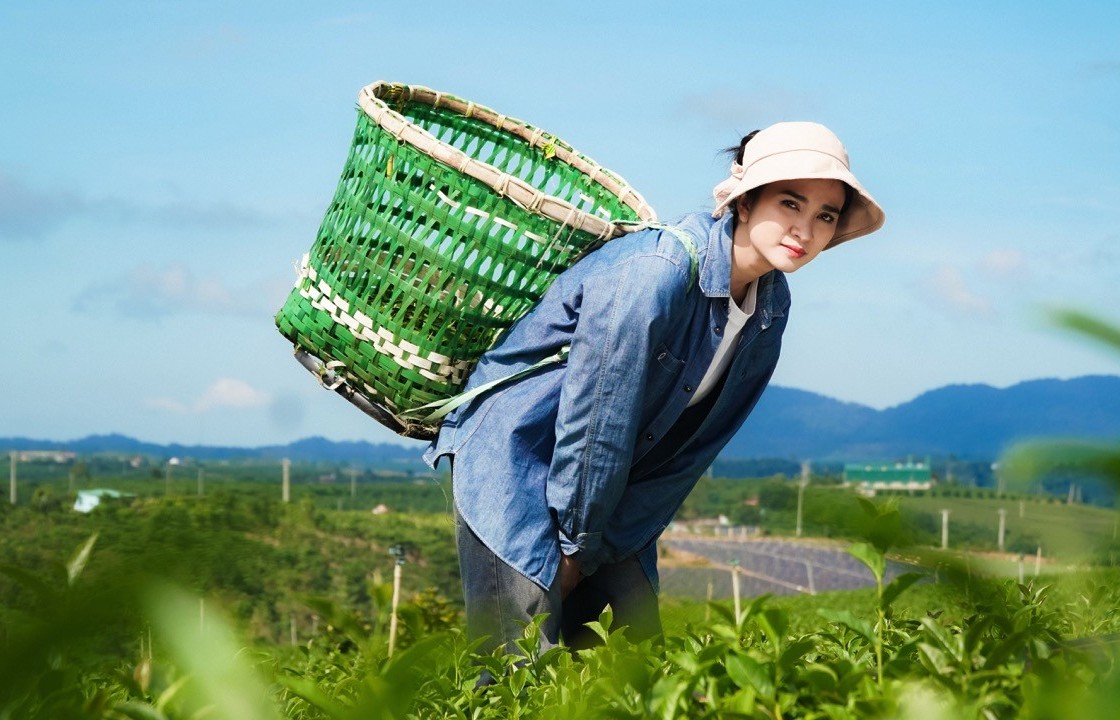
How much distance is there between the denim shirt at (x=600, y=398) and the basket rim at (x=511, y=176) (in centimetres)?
9

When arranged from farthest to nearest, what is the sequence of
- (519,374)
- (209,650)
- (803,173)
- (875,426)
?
(875,426) < (519,374) < (803,173) < (209,650)

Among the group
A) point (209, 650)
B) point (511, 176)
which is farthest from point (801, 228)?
point (209, 650)

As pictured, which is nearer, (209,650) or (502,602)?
(209,650)

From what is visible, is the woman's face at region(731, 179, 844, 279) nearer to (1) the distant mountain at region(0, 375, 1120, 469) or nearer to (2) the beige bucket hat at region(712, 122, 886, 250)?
(2) the beige bucket hat at region(712, 122, 886, 250)

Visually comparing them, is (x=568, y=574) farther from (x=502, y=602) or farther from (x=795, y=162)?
(x=795, y=162)

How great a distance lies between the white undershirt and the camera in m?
2.35

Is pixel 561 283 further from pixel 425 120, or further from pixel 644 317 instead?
pixel 425 120

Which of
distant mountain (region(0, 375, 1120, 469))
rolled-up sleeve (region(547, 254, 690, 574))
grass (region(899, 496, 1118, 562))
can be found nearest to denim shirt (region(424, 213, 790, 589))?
rolled-up sleeve (region(547, 254, 690, 574))

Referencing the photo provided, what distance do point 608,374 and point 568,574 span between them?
47 centimetres

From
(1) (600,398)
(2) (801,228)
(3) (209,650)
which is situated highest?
(2) (801,228)

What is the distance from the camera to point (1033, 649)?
857mm

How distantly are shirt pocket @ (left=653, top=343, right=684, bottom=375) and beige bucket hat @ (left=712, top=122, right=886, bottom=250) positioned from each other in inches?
11.2

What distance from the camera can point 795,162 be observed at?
214 cm

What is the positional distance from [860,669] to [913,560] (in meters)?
0.34
